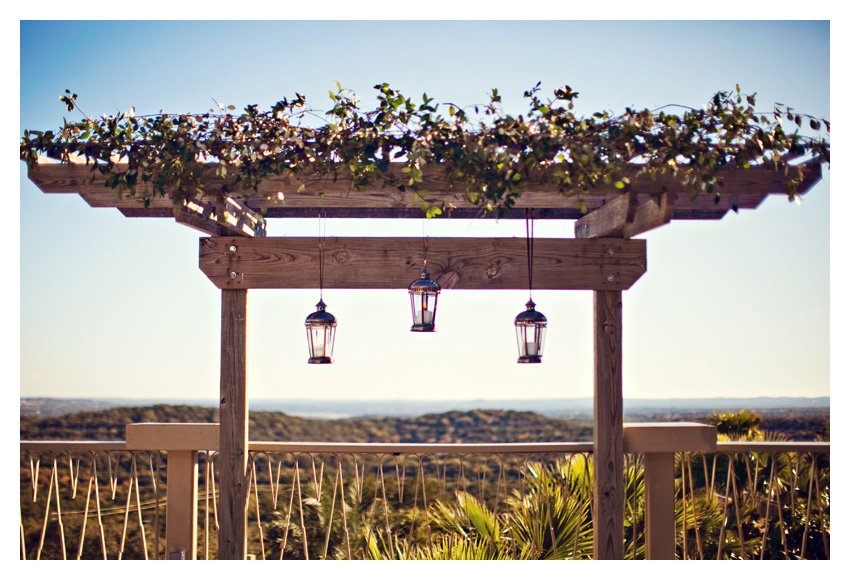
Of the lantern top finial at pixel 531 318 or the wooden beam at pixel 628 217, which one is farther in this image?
the lantern top finial at pixel 531 318

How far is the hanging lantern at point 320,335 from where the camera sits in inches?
125

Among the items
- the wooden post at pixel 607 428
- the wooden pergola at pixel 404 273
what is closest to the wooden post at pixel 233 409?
the wooden pergola at pixel 404 273

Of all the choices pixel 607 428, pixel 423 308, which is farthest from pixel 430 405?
pixel 423 308

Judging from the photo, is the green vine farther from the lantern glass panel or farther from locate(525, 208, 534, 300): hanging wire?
locate(525, 208, 534, 300): hanging wire

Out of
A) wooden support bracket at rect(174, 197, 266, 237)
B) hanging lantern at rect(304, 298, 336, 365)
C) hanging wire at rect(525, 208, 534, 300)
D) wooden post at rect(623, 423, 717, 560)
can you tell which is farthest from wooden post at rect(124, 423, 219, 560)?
wooden post at rect(623, 423, 717, 560)

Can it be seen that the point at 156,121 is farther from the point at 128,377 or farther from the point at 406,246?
the point at 128,377

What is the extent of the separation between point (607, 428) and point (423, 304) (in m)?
1.29

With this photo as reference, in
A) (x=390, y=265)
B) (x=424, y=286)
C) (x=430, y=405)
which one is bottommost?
(x=430, y=405)

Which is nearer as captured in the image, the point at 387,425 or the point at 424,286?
the point at 424,286

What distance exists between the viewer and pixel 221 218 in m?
3.11

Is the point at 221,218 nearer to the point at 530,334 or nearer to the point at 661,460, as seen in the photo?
the point at 530,334

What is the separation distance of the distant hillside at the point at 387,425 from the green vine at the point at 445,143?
16.1 metres

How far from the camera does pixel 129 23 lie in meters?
5.80

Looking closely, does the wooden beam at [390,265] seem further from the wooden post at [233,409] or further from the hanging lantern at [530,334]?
the hanging lantern at [530,334]
